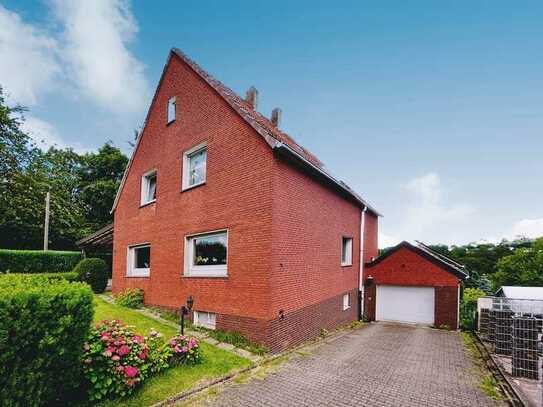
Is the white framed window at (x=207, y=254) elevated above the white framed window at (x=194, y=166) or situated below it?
below

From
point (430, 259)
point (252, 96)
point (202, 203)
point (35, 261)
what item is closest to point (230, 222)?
point (202, 203)

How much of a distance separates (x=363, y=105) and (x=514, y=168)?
24.5 ft

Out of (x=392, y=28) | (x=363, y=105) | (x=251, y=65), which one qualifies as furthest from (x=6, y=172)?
(x=392, y=28)

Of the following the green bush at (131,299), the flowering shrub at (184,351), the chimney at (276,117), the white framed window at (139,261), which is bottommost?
the green bush at (131,299)

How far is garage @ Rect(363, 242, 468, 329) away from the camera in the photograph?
14.1 meters

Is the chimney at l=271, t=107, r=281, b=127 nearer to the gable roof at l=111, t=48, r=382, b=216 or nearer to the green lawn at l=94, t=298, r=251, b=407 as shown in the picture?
the gable roof at l=111, t=48, r=382, b=216

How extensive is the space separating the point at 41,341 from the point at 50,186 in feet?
84.9

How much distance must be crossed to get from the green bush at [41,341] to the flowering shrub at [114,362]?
26 centimetres

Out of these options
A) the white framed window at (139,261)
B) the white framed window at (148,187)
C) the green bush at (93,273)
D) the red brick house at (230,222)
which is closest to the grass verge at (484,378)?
the red brick house at (230,222)

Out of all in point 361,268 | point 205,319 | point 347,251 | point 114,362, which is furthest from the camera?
point 361,268

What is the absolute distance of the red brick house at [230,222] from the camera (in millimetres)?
8039

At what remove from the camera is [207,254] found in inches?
380

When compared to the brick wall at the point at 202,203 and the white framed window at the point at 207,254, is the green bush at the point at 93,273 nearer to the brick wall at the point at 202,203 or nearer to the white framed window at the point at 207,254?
the brick wall at the point at 202,203

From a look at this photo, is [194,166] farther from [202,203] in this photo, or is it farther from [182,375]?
[182,375]
